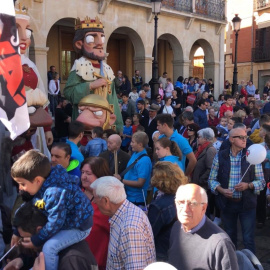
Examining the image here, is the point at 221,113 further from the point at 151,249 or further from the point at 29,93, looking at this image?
the point at 151,249

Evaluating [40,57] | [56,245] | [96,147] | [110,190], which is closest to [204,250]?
[110,190]

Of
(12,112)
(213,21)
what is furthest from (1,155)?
(213,21)

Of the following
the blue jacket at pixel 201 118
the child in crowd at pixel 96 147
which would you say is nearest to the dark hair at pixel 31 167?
the child in crowd at pixel 96 147

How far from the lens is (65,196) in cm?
236

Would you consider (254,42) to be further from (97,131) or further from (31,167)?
(31,167)

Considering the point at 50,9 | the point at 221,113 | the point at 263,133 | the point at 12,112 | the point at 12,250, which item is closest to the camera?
the point at 12,250

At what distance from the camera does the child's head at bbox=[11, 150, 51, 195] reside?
2361 millimetres

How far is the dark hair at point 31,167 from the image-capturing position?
7.74 ft

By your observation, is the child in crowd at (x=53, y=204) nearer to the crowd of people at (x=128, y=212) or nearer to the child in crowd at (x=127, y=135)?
the crowd of people at (x=128, y=212)

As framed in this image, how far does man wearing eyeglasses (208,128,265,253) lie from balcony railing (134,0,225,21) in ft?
43.2

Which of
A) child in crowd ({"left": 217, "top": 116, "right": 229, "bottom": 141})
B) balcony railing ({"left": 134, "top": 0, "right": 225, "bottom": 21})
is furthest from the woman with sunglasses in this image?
balcony railing ({"left": 134, "top": 0, "right": 225, "bottom": 21})

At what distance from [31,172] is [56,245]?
464 mm

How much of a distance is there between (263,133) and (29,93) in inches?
128

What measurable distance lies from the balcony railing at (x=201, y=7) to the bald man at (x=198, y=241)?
48.5 ft
